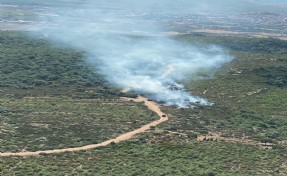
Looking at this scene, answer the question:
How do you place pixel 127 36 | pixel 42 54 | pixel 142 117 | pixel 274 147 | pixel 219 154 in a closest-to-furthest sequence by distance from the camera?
pixel 219 154
pixel 274 147
pixel 142 117
pixel 42 54
pixel 127 36

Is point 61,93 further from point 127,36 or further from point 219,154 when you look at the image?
point 127,36

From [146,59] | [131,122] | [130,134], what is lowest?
[131,122]

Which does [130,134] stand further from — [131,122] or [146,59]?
[146,59]

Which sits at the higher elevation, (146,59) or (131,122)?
(146,59)

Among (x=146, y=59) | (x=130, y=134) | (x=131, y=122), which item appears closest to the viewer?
(x=130, y=134)

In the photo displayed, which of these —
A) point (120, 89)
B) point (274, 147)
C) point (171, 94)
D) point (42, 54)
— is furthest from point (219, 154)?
point (42, 54)

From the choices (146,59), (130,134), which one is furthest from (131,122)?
(146,59)

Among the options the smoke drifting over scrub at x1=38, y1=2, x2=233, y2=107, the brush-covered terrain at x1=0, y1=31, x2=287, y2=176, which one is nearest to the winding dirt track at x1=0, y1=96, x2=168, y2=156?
the brush-covered terrain at x1=0, y1=31, x2=287, y2=176
